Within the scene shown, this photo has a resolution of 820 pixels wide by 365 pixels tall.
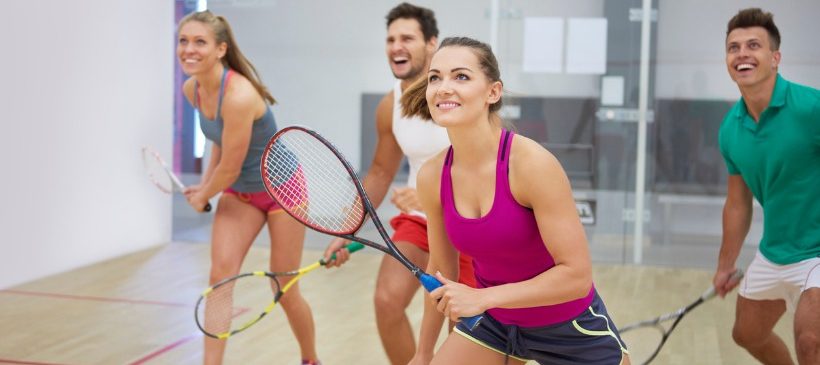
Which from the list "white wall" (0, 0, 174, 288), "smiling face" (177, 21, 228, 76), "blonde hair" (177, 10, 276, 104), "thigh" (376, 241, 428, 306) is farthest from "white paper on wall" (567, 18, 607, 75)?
"thigh" (376, 241, 428, 306)

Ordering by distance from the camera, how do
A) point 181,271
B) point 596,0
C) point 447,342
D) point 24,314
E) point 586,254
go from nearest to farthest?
1. point 586,254
2. point 447,342
3. point 24,314
4. point 181,271
5. point 596,0

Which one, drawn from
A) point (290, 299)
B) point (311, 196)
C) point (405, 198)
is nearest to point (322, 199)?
point (311, 196)

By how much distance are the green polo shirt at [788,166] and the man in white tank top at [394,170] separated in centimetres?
77

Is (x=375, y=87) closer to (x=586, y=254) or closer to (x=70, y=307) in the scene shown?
(x=70, y=307)

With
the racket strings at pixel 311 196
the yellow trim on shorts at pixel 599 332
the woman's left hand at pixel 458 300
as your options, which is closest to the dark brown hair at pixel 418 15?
the racket strings at pixel 311 196

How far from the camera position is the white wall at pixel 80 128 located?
15.8 ft

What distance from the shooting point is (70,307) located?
4375 millimetres

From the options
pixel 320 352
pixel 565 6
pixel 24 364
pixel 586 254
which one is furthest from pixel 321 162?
pixel 565 6

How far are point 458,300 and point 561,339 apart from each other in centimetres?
36

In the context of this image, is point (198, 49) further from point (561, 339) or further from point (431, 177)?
point (561, 339)

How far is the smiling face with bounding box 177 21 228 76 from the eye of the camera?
311 centimetres

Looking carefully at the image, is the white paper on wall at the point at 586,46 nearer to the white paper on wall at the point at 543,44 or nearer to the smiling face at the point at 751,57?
the white paper on wall at the point at 543,44

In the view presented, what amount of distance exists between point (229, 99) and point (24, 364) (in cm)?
113

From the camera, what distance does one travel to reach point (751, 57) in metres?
2.69
